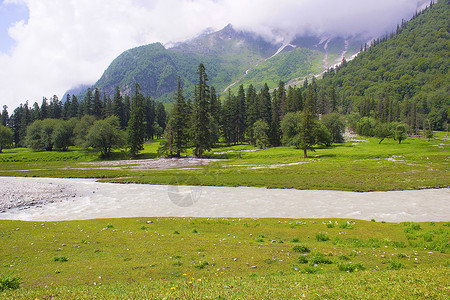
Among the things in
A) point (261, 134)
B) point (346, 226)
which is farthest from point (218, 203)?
point (261, 134)

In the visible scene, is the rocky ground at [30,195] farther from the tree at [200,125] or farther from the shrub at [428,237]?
the tree at [200,125]

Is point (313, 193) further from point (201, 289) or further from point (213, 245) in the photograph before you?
point (201, 289)

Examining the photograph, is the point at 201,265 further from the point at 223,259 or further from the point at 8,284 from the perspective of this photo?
the point at 8,284

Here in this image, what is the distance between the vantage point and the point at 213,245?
1462 cm

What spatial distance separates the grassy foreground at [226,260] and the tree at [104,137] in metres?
72.5

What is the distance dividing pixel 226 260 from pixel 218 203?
18253 mm

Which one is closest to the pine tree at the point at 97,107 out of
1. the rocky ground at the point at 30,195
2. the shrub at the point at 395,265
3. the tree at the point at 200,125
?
the tree at the point at 200,125

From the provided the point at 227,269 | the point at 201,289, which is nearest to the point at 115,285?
the point at 201,289

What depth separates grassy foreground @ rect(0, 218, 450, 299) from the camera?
7770 mm

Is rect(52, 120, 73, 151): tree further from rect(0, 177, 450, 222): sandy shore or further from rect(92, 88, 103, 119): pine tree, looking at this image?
rect(0, 177, 450, 222): sandy shore

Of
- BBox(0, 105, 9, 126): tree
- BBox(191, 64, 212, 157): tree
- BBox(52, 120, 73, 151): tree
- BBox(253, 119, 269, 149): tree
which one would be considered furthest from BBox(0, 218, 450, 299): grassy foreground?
BBox(0, 105, 9, 126): tree

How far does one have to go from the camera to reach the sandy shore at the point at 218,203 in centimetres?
2491

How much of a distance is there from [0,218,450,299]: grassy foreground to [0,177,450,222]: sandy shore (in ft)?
15.3

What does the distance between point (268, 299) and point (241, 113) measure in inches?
4576
